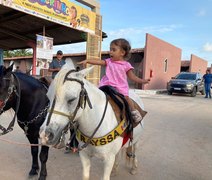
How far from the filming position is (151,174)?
3676 millimetres

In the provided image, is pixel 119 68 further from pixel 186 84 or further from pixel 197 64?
pixel 197 64

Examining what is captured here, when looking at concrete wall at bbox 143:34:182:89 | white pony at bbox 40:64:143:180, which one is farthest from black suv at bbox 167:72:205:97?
white pony at bbox 40:64:143:180

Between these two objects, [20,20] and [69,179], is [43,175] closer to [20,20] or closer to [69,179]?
[69,179]

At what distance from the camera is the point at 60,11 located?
953cm

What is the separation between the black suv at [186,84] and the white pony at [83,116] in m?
15.4

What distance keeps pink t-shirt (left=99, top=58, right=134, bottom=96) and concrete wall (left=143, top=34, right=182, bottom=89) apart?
641 inches

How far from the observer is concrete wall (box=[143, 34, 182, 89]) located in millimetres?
19348

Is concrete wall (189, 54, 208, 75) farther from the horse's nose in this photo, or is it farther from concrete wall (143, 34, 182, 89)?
the horse's nose

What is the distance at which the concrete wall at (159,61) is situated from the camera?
19348mm

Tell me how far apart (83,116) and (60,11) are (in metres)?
8.25

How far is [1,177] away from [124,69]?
241cm

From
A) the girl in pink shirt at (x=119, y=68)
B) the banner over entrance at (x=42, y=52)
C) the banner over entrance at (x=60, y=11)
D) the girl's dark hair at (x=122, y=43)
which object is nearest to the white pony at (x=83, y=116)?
the girl in pink shirt at (x=119, y=68)

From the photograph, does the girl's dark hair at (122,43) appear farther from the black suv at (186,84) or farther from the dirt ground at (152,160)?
the black suv at (186,84)

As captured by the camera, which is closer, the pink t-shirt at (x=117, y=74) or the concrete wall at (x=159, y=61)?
the pink t-shirt at (x=117, y=74)
